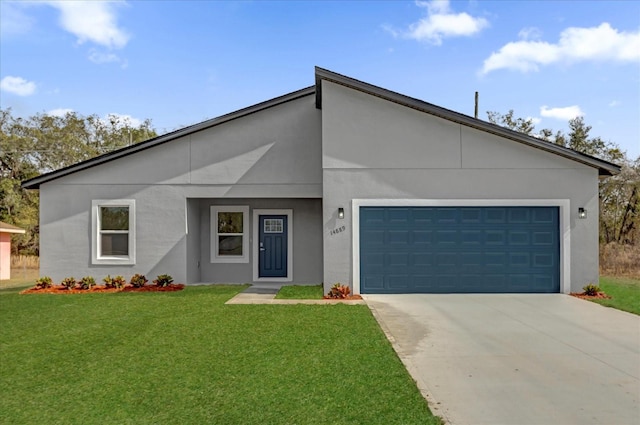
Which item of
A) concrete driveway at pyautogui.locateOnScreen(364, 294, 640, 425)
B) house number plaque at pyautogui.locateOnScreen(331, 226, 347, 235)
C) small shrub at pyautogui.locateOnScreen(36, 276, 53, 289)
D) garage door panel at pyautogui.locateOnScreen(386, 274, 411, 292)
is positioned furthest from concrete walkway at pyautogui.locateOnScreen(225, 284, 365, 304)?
small shrub at pyautogui.locateOnScreen(36, 276, 53, 289)

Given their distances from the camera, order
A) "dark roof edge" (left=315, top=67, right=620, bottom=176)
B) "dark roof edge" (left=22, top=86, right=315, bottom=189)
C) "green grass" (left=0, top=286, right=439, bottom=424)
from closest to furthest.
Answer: "green grass" (left=0, top=286, right=439, bottom=424)
"dark roof edge" (left=315, top=67, right=620, bottom=176)
"dark roof edge" (left=22, top=86, right=315, bottom=189)

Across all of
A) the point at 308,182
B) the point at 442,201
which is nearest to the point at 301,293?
the point at 308,182

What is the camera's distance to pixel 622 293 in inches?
461


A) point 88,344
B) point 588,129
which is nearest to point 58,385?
point 88,344

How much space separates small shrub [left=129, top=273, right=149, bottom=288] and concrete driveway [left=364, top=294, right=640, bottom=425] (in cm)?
675

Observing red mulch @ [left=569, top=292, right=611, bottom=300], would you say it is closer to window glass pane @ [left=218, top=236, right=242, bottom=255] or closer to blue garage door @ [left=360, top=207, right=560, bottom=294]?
blue garage door @ [left=360, top=207, right=560, bottom=294]

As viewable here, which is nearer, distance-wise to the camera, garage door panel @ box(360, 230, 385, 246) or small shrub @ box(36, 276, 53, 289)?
garage door panel @ box(360, 230, 385, 246)

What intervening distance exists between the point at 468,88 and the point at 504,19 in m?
11.2

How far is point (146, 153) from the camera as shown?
12.8m

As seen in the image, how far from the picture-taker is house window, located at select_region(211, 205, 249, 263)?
13922 mm

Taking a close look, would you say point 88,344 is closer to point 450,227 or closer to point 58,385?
point 58,385

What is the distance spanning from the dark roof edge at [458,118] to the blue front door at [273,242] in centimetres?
493

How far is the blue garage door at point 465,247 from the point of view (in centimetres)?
1123

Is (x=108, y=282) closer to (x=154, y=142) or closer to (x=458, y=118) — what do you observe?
(x=154, y=142)
